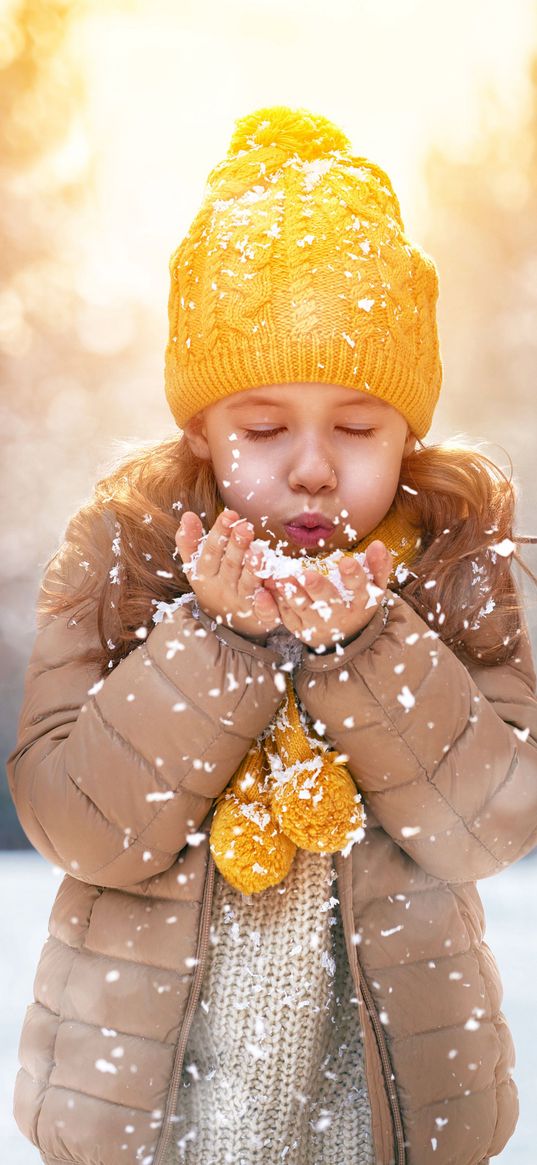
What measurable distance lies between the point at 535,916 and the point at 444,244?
1.07m

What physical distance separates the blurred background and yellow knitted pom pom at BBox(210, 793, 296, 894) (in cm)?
72

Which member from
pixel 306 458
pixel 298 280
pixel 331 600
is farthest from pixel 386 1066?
pixel 298 280

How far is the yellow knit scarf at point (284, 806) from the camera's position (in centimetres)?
79

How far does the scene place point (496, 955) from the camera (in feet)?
4.60

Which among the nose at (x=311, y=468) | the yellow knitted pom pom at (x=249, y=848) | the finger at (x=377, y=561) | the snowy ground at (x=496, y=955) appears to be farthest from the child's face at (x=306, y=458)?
the snowy ground at (x=496, y=955)

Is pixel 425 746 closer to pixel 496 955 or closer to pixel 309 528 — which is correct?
pixel 309 528

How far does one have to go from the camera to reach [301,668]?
0.80 metres

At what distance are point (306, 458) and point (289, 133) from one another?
30 cm

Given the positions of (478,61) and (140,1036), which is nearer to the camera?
(140,1036)

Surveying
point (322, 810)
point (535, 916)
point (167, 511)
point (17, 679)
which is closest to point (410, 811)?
point (322, 810)

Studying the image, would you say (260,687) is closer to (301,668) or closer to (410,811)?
(301,668)

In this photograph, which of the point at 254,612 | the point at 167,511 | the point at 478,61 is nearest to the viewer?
the point at 254,612

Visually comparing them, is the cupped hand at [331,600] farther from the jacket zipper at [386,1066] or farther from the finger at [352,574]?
the jacket zipper at [386,1066]

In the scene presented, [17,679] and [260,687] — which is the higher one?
[260,687]
